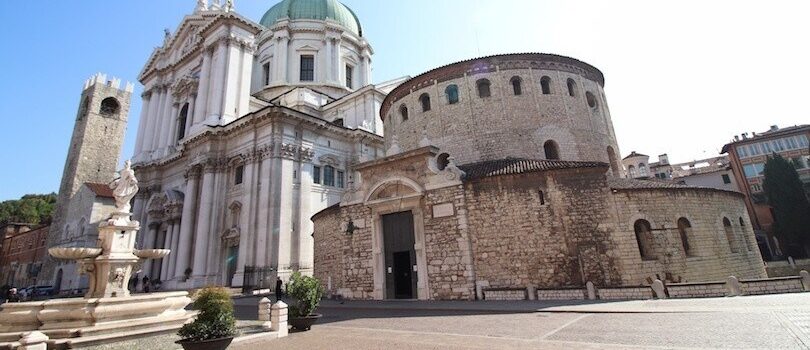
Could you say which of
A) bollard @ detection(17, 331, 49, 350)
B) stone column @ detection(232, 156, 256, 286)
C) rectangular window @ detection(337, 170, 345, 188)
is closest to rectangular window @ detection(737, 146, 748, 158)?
rectangular window @ detection(337, 170, 345, 188)

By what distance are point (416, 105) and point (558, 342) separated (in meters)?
15.5

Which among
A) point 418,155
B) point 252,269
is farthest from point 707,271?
point 252,269

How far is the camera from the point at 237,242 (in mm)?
24016

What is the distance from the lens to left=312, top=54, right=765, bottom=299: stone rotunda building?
41.6 ft

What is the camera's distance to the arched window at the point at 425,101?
20.0m

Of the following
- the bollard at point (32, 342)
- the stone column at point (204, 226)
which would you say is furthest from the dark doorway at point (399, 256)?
the stone column at point (204, 226)

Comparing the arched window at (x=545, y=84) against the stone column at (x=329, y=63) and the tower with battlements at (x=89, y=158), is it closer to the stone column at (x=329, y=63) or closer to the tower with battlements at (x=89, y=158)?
the stone column at (x=329, y=63)

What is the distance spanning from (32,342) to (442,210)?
36.8ft

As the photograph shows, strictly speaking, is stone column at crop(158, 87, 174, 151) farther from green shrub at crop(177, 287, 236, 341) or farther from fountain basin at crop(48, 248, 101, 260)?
green shrub at crop(177, 287, 236, 341)

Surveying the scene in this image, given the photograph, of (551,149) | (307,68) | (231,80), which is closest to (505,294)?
(551,149)

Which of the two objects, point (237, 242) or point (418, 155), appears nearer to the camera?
point (418, 155)

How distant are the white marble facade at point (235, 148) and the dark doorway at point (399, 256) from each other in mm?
7369

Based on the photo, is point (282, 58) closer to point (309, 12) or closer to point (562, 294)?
point (309, 12)

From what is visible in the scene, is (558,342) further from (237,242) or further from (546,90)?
(237,242)
